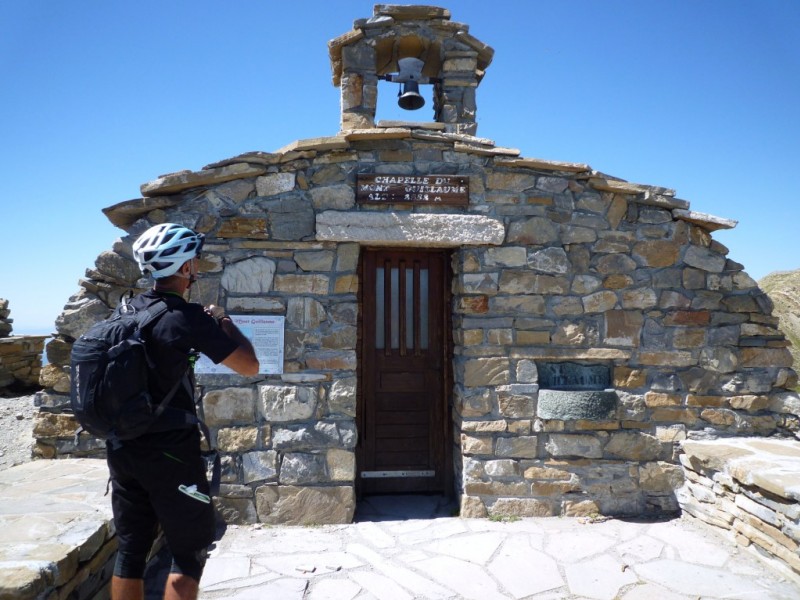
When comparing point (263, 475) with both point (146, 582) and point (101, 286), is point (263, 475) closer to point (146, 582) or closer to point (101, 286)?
point (146, 582)

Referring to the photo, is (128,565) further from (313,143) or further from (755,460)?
(755,460)

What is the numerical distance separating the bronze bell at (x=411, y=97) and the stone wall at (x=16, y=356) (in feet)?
20.5

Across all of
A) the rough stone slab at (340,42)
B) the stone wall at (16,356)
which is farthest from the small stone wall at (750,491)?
the stone wall at (16,356)

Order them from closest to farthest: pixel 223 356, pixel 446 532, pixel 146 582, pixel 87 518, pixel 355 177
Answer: pixel 223 356
pixel 87 518
pixel 146 582
pixel 446 532
pixel 355 177

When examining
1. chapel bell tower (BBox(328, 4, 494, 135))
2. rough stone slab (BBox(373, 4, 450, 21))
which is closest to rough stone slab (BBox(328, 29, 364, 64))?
chapel bell tower (BBox(328, 4, 494, 135))

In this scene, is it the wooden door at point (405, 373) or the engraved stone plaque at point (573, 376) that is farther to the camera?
the wooden door at point (405, 373)

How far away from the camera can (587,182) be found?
4.43 meters

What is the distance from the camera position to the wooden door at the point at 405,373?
15.3 feet

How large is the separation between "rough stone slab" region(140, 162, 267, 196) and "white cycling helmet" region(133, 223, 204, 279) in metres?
1.89

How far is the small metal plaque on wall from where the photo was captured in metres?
4.25

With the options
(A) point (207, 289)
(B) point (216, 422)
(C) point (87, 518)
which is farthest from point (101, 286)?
(C) point (87, 518)

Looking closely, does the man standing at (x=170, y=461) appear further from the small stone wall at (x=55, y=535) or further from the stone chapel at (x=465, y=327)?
the stone chapel at (x=465, y=327)

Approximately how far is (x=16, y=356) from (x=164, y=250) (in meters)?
6.69

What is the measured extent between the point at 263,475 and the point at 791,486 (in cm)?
360
